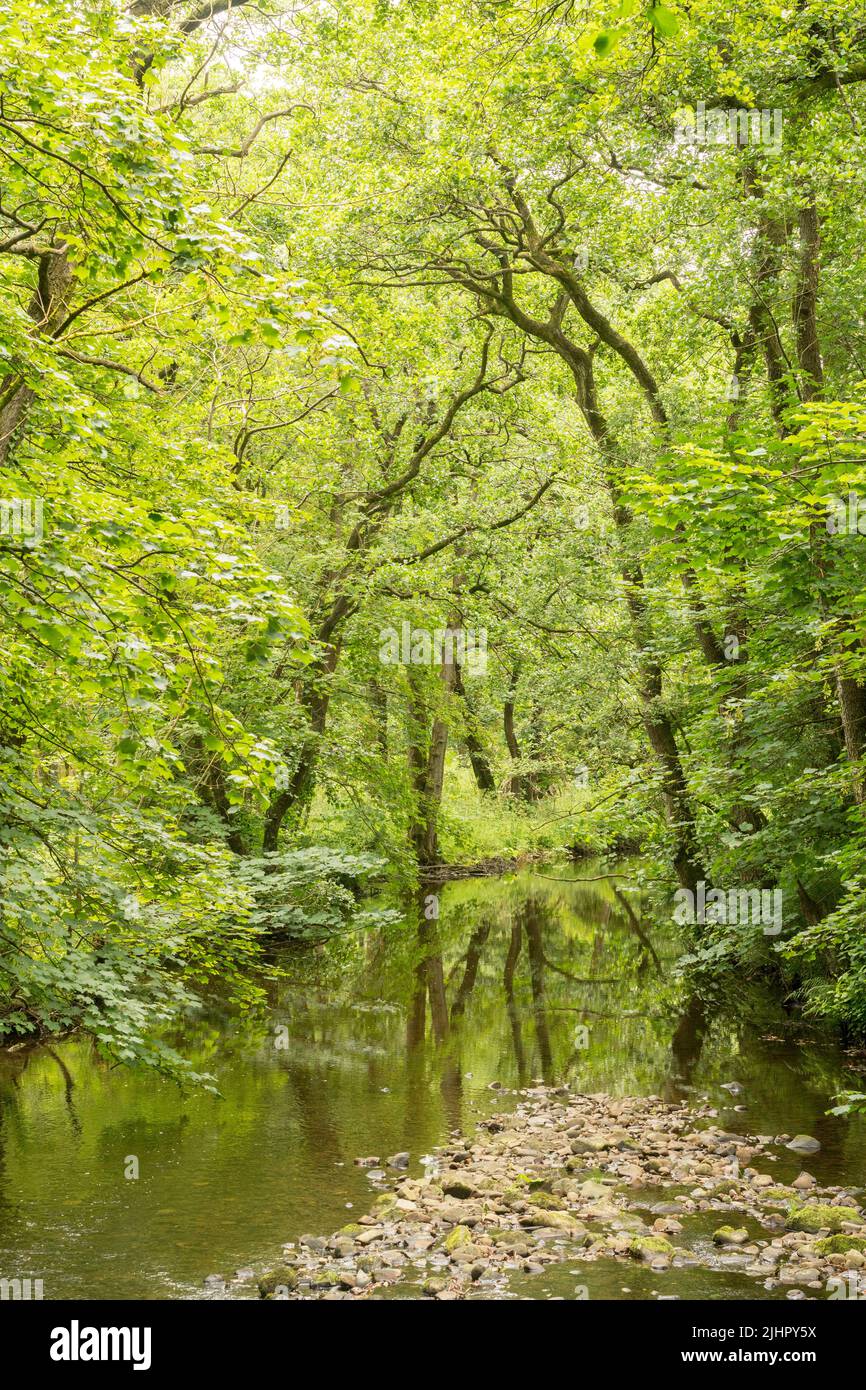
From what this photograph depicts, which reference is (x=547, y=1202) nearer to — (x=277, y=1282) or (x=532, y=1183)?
(x=532, y=1183)

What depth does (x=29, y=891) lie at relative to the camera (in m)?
7.24

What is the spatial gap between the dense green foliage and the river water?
1.04m

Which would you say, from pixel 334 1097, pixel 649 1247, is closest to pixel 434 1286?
pixel 649 1247

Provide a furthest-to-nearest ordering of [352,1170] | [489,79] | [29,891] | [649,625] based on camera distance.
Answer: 1. [649,625]
2. [489,79]
3. [352,1170]
4. [29,891]

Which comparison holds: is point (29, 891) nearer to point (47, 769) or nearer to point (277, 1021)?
point (47, 769)

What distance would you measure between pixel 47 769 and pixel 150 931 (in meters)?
2.51

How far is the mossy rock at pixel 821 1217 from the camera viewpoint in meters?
7.54

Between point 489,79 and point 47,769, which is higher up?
point 489,79

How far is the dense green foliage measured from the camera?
6.14 m

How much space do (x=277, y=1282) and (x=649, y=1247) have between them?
97.0 inches

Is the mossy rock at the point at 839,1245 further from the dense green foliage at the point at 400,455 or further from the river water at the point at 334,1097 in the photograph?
the dense green foliage at the point at 400,455

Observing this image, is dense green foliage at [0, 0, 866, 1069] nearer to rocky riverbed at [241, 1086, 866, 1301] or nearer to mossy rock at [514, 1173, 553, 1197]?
rocky riverbed at [241, 1086, 866, 1301]

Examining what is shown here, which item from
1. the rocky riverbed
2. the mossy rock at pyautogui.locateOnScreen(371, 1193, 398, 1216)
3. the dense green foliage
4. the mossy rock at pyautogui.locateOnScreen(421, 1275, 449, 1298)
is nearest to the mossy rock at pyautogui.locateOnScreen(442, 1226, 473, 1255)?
the rocky riverbed

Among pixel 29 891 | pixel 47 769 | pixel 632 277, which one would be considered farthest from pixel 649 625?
pixel 29 891
